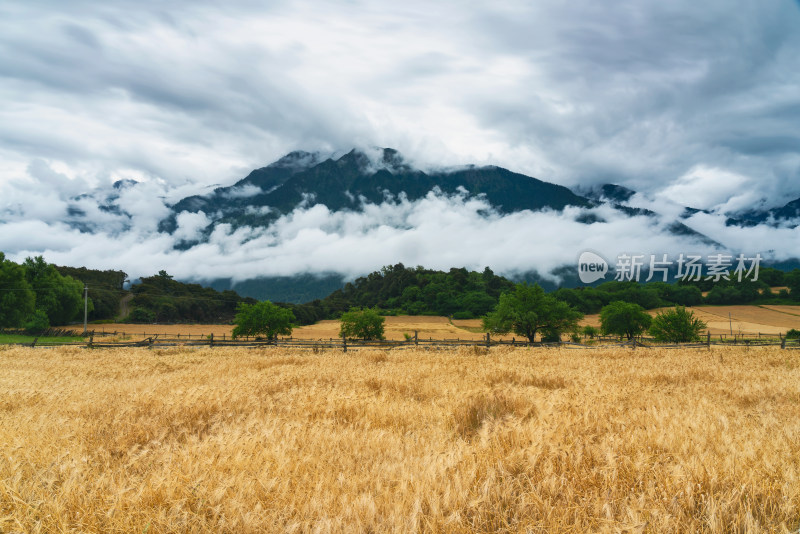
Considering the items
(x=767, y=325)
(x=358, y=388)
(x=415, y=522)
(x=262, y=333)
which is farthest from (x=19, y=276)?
(x=767, y=325)

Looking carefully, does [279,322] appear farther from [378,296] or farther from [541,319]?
[378,296]

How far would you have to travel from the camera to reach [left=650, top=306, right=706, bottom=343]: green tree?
5834 cm

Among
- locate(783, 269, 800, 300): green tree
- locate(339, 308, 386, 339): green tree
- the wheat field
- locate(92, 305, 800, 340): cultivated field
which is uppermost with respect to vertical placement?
locate(783, 269, 800, 300): green tree

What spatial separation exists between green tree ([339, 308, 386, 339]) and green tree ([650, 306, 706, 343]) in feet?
132

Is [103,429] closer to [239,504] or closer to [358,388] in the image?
[239,504]

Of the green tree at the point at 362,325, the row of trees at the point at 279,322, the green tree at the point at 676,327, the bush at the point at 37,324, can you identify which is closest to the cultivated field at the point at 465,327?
the bush at the point at 37,324

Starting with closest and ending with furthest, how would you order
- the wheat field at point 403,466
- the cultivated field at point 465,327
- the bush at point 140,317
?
the wheat field at point 403,466 → the cultivated field at point 465,327 → the bush at point 140,317

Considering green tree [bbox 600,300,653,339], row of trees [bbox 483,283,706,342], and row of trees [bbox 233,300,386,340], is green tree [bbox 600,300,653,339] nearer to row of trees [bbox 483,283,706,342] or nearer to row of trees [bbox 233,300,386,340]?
row of trees [bbox 483,283,706,342]

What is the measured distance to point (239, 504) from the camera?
9.54 feet

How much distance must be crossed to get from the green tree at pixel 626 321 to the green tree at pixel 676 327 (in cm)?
874

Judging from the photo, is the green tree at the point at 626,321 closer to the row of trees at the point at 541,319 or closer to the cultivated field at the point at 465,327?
the row of trees at the point at 541,319

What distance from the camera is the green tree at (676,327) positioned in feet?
191

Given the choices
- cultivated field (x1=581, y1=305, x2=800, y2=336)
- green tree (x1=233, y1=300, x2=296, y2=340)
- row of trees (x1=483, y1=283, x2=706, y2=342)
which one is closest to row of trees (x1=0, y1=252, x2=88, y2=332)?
green tree (x1=233, y1=300, x2=296, y2=340)

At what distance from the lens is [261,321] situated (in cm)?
6084
